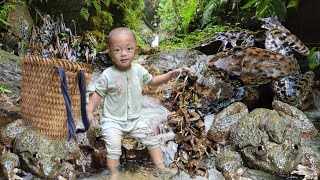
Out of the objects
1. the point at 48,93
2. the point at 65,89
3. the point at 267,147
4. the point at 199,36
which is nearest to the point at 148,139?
the point at 65,89

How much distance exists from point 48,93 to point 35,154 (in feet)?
1.55

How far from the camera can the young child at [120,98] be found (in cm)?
285

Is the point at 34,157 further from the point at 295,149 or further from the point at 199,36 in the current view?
the point at 199,36

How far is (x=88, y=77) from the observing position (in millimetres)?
3080

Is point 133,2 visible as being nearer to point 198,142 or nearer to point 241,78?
point 241,78

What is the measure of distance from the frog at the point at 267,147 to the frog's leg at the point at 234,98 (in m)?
1.08

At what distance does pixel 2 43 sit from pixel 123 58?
3.28m

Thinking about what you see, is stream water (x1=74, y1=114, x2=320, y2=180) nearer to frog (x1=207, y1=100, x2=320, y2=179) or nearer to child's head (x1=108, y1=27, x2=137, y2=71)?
frog (x1=207, y1=100, x2=320, y2=179)

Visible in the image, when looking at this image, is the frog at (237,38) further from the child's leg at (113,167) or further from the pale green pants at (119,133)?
the child's leg at (113,167)

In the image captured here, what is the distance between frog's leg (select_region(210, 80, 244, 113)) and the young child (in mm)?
1736

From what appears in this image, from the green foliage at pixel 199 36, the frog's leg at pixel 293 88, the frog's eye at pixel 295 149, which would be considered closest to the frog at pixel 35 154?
the frog's eye at pixel 295 149

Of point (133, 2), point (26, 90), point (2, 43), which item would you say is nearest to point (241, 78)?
point (26, 90)

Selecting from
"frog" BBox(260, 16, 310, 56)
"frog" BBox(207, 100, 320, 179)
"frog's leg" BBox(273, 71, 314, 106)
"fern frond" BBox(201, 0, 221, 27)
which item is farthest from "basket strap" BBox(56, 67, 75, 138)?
"fern frond" BBox(201, 0, 221, 27)

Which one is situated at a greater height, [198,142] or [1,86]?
[1,86]
